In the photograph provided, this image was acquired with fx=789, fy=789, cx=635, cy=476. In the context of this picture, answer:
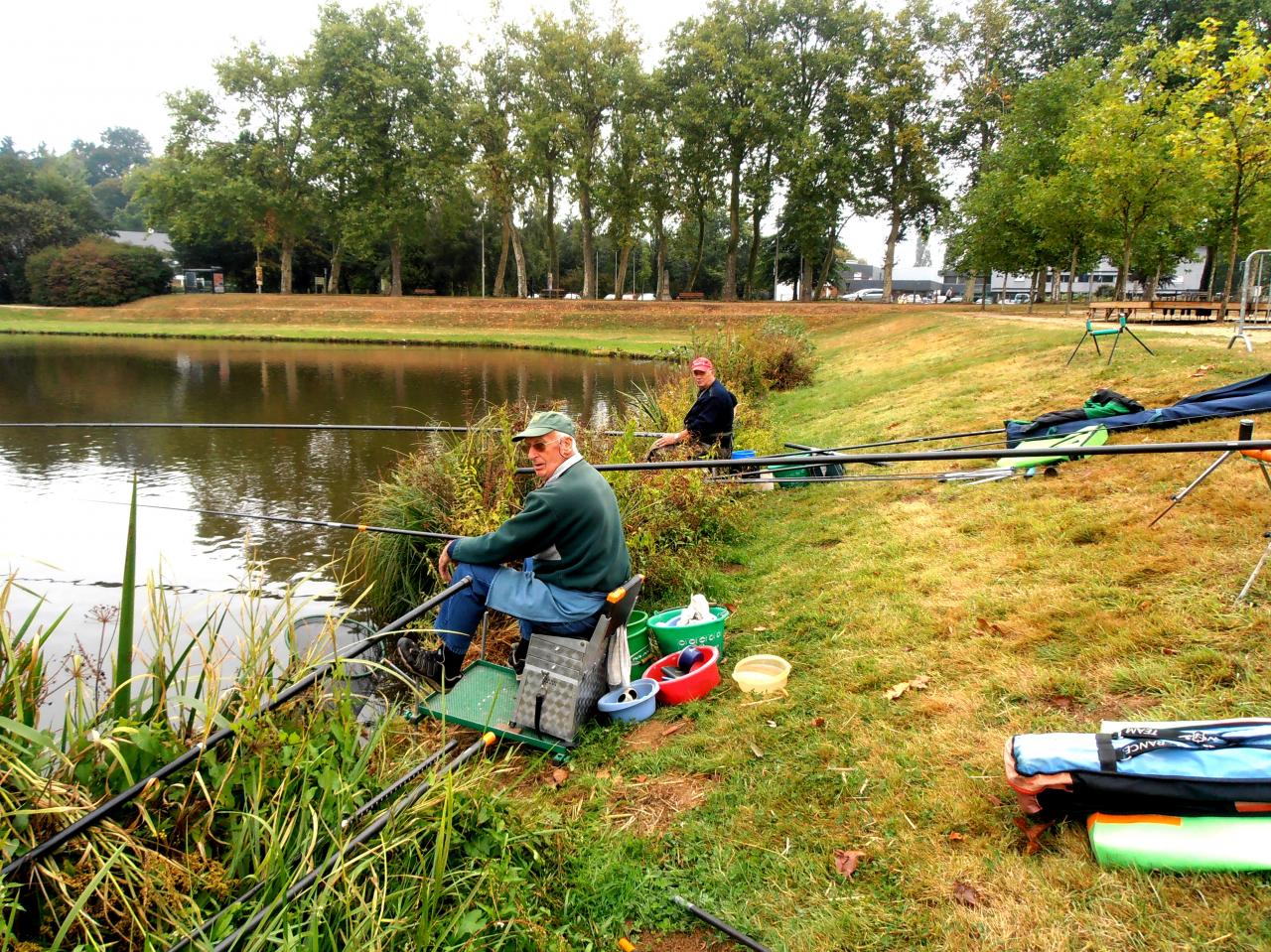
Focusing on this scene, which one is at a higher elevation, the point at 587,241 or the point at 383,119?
the point at 383,119

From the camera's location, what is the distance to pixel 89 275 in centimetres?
4956

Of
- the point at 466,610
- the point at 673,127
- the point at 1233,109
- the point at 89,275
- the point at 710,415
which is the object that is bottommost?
the point at 466,610

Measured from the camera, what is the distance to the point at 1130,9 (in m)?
37.2

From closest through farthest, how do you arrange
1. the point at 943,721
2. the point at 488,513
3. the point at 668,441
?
the point at 943,721 < the point at 488,513 < the point at 668,441

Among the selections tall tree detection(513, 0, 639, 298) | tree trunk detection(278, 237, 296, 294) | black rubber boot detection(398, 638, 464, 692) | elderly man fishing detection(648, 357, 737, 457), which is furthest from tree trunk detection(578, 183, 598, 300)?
black rubber boot detection(398, 638, 464, 692)

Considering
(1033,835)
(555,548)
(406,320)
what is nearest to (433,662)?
(555,548)

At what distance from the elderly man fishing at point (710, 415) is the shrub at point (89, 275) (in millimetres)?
→ 53986

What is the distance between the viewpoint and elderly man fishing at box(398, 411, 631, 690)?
4016 mm

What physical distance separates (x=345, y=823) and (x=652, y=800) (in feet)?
4.89

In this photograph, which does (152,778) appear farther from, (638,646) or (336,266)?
(336,266)

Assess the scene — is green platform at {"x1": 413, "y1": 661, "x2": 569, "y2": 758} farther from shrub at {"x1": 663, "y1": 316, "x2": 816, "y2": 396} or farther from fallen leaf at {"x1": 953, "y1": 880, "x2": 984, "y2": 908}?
shrub at {"x1": 663, "y1": 316, "x2": 816, "y2": 396}

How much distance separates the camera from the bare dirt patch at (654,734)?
4180mm

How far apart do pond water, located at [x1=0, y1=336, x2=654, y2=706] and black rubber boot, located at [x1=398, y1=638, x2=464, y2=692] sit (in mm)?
754

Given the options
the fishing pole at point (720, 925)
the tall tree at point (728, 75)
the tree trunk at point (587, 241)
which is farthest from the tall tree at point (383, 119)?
the fishing pole at point (720, 925)
